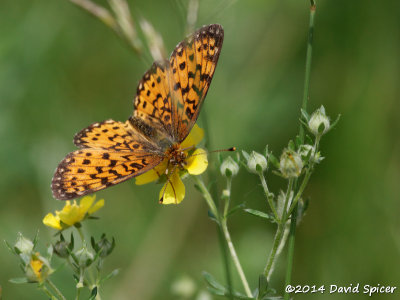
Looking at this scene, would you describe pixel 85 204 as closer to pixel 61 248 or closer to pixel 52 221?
pixel 52 221

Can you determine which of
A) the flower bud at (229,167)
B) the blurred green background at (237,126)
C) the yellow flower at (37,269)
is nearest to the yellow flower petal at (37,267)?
the yellow flower at (37,269)

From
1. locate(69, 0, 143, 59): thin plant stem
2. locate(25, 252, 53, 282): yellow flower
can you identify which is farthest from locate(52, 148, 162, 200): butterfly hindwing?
locate(69, 0, 143, 59): thin plant stem

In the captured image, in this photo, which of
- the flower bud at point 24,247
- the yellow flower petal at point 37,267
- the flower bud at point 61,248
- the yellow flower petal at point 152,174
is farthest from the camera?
the yellow flower petal at point 152,174

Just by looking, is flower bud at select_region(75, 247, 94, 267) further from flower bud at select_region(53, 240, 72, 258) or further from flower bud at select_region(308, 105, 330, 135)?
flower bud at select_region(308, 105, 330, 135)

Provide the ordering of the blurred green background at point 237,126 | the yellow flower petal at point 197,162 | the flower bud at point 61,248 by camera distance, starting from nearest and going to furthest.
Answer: the flower bud at point 61,248
the yellow flower petal at point 197,162
the blurred green background at point 237,126

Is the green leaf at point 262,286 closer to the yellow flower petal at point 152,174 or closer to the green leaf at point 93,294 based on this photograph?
the green leaf at point 93,294

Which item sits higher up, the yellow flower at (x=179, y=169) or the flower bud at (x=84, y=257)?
the yellow flower at (x=179, y=169)
